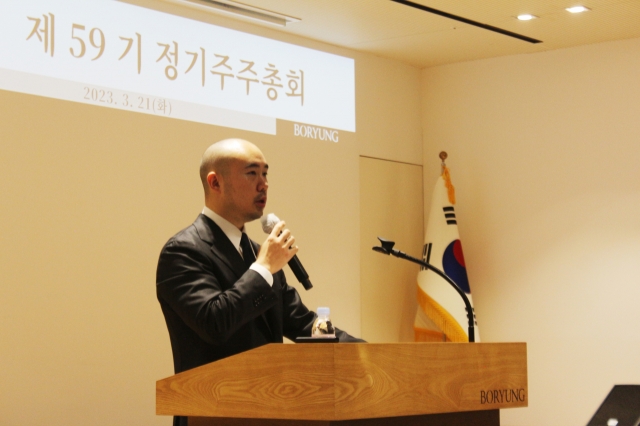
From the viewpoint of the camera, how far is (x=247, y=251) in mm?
2803

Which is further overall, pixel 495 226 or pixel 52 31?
pixel 495 226

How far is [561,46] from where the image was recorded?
20.3 feet

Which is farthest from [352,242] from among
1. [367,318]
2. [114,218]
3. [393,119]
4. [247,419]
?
[247,419]

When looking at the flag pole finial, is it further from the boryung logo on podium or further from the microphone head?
the boryung logo on podium

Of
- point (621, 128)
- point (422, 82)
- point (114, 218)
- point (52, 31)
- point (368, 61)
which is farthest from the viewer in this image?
point (422, 82)

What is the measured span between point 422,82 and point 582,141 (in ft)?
4.68

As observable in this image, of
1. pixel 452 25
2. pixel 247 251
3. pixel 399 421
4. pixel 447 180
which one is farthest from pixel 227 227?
pixel 447 180

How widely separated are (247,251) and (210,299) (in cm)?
43

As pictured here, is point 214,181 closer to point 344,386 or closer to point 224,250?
point 224,250

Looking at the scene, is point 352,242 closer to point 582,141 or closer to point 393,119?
point 393,119

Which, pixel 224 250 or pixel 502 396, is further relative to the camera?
pixel 224 250

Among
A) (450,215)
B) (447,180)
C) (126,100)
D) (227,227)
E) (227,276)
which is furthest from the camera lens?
(447,180)

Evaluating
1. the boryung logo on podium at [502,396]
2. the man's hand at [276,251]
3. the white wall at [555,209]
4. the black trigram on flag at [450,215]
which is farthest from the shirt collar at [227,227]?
the white wall at [555,209]

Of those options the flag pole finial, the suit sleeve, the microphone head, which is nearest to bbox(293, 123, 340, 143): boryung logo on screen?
the flag pole finial
